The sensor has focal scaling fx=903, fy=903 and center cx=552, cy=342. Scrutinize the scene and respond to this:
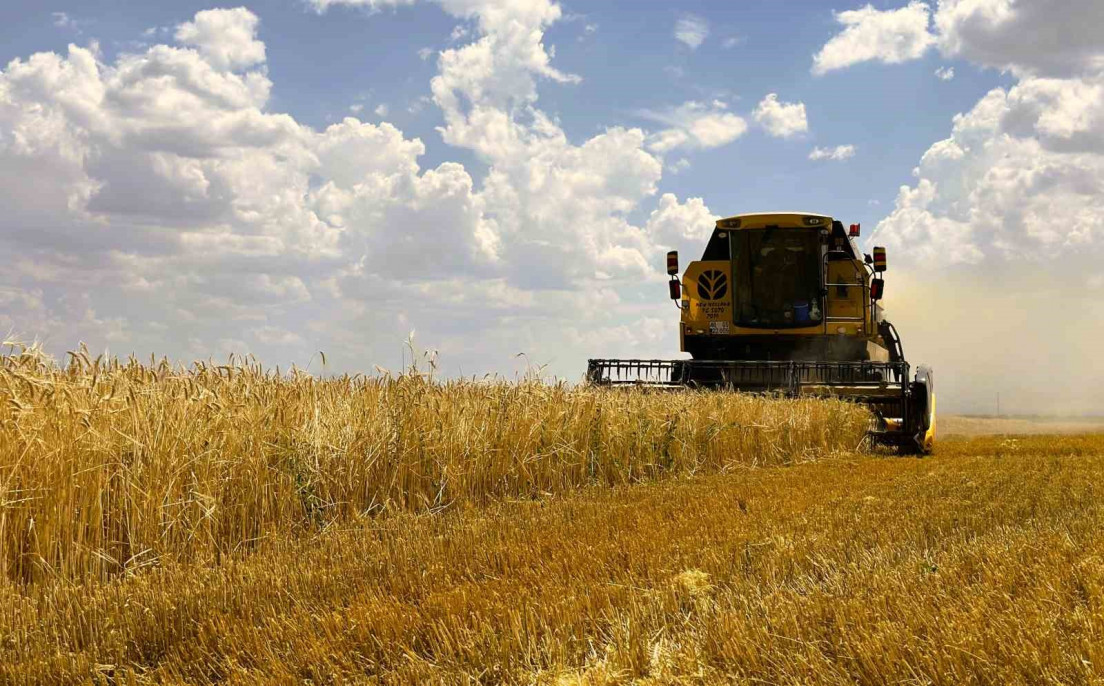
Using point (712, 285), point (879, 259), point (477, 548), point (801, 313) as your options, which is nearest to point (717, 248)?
point (712, 285)

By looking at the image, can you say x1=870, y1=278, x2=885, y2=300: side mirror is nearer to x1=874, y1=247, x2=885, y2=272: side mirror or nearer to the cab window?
x1=874, y1=247, x2=885, y2=272: side mirror

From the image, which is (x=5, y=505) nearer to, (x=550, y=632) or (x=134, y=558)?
(x=134, y=558)

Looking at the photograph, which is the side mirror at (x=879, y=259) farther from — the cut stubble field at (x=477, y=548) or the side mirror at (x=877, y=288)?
the cut stubble field at (x=477, y=548)

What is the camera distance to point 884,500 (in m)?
6.53

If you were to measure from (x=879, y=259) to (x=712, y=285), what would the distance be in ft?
8.58

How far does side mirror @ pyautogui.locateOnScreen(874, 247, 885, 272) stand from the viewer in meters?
13.8

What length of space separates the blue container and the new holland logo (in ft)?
3.85

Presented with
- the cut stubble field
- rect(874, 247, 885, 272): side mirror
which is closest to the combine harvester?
rect(874, 247, 885, 272): side mirror

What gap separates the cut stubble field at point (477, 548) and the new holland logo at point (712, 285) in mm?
6076

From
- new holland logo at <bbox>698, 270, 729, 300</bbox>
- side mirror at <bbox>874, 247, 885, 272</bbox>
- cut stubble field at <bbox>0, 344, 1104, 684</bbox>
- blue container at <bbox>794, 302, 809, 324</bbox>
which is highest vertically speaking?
side mirror at <bbox>874, 247, 885, 272</bbox>

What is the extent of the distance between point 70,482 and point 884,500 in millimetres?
5355

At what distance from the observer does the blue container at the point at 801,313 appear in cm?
1454

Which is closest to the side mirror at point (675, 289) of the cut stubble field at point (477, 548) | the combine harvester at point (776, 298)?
the combine harvester at point (776, 298)

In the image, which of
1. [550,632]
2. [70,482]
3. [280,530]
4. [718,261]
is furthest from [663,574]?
[718,261]
